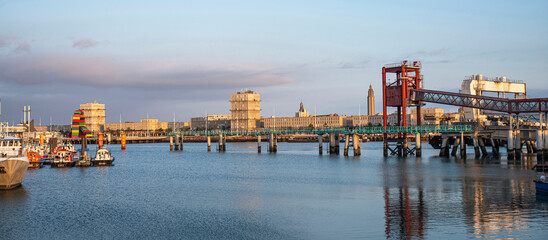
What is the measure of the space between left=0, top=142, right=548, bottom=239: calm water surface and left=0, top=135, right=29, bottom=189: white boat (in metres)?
1.48

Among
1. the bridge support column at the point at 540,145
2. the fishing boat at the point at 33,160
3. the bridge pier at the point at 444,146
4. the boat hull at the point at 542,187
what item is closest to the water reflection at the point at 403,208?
the boat hull at the point at 542,187

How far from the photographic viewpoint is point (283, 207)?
40.3 meters

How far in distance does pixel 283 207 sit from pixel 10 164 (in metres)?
26.8

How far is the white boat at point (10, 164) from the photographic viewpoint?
49.6 metres

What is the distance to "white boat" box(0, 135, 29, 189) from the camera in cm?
4962

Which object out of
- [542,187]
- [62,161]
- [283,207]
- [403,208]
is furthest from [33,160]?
[542,187]

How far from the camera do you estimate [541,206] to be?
123ft

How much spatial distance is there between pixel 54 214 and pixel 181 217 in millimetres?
9355

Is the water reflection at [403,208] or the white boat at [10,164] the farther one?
the white boat at [10,164]

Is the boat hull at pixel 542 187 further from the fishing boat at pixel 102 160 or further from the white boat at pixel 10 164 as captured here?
the fishing boat at pixel 102 160

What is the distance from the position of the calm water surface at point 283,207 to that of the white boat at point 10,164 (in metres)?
1.48

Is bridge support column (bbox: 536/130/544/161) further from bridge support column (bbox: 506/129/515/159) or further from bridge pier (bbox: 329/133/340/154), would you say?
bridge pier (bbox: 329/133/340/154)

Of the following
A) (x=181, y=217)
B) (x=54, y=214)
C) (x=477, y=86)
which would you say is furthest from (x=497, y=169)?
(x=54, y=214)

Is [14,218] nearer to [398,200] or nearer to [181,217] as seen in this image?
[181,217]
